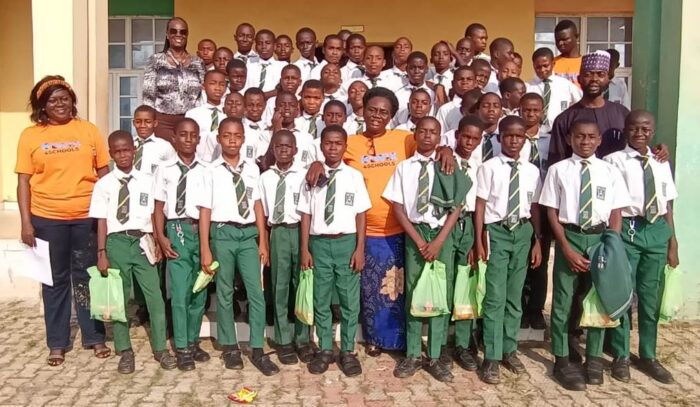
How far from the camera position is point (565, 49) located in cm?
546

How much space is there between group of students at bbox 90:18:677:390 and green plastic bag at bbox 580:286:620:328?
0.11 metres

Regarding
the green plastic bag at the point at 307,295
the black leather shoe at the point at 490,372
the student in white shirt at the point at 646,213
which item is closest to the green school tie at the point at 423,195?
the green plastic bag at the point at 307,295

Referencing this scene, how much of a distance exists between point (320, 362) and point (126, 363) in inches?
48.6

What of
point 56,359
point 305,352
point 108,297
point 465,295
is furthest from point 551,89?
point 56,359

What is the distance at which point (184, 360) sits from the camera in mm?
4301

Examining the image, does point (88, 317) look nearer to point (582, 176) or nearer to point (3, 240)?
point (3, 240)

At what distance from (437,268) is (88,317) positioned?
2392 millimetres

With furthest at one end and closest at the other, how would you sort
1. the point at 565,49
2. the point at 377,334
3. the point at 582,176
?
the point at 565,49
the point at 377,334
the point at 582,176

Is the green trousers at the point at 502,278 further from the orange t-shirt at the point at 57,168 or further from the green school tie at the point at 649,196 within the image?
the orange t-shirt at the point at 57,168

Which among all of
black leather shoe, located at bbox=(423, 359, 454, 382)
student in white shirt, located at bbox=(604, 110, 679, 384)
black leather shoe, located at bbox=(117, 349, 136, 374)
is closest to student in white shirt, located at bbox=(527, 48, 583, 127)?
student in white shirt, located at bbox=(604, 110, 679, 384)

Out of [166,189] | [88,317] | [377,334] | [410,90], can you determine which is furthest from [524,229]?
[88,317]

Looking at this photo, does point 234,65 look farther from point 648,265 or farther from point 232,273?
point 648,265

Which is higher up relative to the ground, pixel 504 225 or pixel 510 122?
pixel 510 122

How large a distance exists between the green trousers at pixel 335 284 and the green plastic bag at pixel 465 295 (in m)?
0.62
